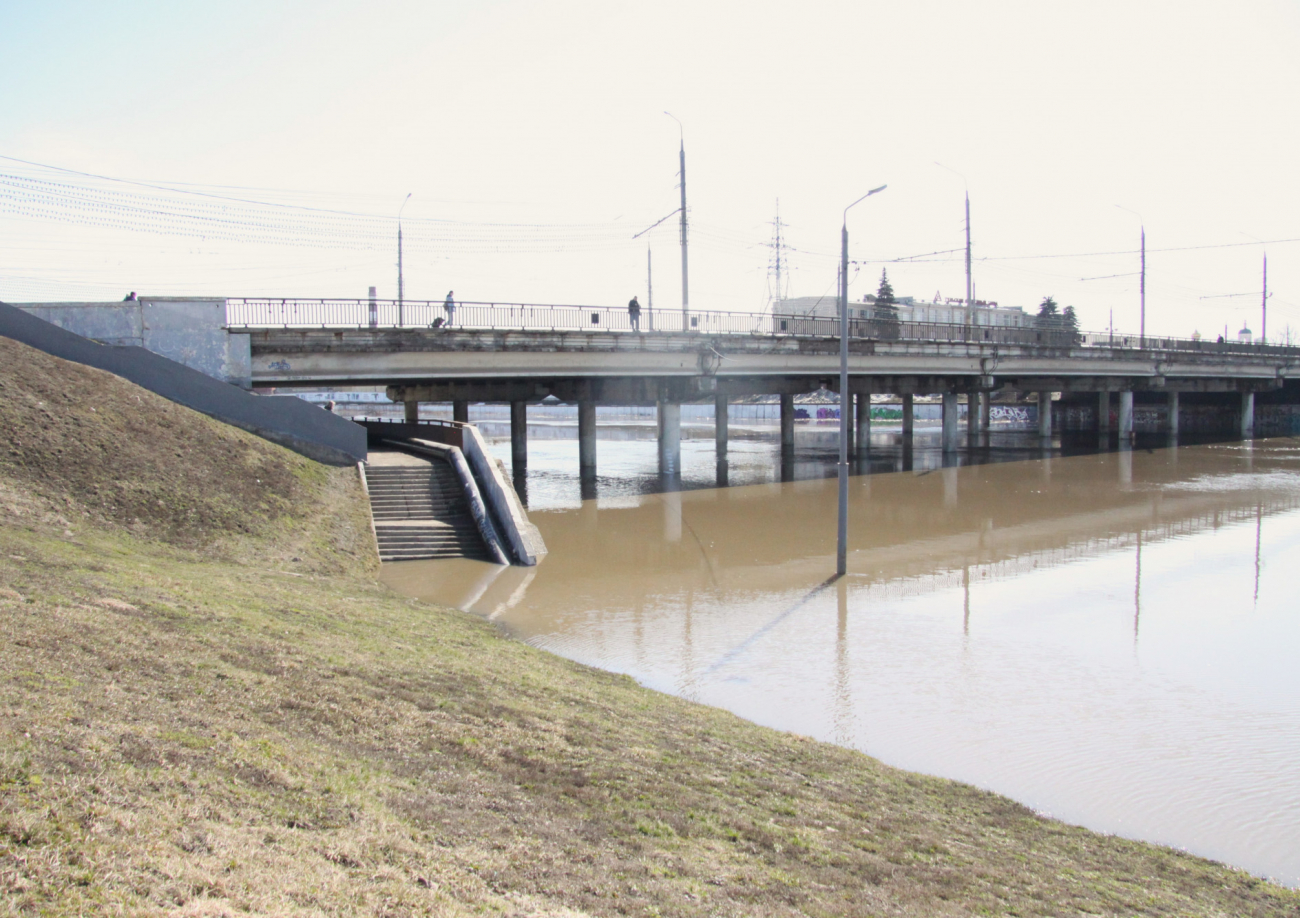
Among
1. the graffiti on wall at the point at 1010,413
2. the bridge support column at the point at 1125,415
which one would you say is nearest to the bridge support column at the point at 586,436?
the bridge support column at the point at 1125,415

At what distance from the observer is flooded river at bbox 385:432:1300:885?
911cm

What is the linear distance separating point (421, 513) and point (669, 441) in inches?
839

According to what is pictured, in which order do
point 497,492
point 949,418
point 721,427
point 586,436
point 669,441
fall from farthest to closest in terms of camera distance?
point 949,418 < point 721,427 < point 586,436 < point 669,441 < point 497,492

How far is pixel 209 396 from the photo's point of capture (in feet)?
74.8

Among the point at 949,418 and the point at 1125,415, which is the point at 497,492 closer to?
the point at 949,418

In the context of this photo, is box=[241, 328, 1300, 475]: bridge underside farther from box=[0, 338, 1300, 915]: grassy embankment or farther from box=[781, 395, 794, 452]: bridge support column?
box=[0, 338, 1300, 915]: grassy embankment

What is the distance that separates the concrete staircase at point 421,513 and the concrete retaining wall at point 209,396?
1.24 meters

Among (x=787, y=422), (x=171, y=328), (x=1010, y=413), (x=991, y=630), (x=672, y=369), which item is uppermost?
(x=171, y=328)

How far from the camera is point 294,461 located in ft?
70.6

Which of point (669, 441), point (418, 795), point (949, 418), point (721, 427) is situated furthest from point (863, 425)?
point (418, 795)

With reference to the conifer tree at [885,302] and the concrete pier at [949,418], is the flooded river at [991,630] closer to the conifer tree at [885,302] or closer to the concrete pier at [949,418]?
the concrete pier at [949,418]

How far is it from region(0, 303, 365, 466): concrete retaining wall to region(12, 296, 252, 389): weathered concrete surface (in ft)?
6.78

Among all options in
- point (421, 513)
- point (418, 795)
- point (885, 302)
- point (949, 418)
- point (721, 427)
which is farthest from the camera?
point (885, 302)

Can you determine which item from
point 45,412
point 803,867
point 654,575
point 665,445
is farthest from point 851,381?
point 803,867
